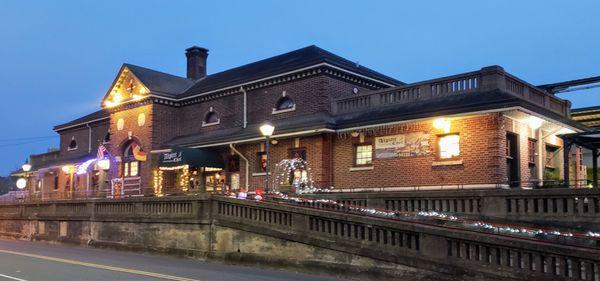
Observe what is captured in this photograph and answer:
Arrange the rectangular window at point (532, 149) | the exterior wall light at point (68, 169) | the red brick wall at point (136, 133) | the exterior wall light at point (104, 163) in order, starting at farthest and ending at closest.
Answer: the exterior wall light at point (68, 169)
the exterior wall light at point (104, 163)
the red brick wall at point (136, 133)
the rectangular window at point (532, 149)

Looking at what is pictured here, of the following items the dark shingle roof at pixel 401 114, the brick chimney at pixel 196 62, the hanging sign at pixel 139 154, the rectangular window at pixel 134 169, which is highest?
the brick chimney at pixel 196 62

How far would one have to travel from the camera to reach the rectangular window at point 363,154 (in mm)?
22938

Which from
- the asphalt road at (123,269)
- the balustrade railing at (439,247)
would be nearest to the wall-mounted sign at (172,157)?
the asphalt road at (123,269)

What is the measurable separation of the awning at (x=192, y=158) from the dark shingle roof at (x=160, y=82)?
569 cm

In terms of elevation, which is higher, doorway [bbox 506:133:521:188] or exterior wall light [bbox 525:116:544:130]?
exterior wall light [bbox 525:116:544:130]

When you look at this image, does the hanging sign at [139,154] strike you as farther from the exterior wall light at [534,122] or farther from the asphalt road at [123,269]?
the exterior wall light at [534,122]

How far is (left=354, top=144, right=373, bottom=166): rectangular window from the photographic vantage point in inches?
903

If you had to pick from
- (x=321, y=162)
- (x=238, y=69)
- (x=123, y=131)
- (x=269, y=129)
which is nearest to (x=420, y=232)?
(x=269, y=129)

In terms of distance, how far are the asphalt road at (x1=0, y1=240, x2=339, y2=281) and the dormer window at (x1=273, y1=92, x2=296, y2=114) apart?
388 inches

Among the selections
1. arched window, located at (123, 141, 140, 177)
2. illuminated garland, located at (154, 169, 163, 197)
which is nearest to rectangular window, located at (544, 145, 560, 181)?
illuminated garland, located at (154, 169, 163, 197)

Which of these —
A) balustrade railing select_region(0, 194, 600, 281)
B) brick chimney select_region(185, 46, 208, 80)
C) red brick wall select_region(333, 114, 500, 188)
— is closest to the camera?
balustrade railing select_region(0, 194, 600, 281)

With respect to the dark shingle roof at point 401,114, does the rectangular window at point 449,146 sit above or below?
below

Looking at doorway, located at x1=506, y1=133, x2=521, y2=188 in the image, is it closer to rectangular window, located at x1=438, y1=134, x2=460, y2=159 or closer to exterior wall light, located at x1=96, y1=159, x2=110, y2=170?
rectangular window, located at x1=438, y1=134, x2=460, y2=159

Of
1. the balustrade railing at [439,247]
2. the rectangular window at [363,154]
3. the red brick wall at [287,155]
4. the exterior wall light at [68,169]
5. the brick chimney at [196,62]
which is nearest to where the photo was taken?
the balustrade railing at [439,247]
